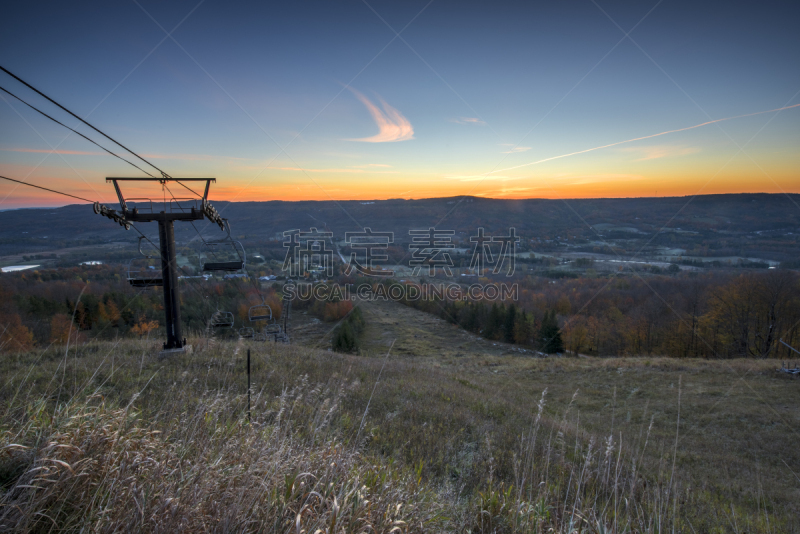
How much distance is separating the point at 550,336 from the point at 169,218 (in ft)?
127

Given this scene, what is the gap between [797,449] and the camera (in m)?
9.17

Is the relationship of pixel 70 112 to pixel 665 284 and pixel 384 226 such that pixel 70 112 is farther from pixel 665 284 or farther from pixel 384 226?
pixel 384 226

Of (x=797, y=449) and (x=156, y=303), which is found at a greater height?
(x=797, y=449)

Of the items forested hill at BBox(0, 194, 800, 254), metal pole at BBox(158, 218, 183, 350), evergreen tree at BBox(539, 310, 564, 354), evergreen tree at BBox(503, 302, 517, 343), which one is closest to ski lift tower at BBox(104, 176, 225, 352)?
metal pole at BBox(158, 218, 183, 350)

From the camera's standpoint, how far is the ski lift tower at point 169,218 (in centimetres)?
816

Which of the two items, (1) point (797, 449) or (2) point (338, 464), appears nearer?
(2) point (338, 464)

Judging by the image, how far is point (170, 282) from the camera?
8445 mm

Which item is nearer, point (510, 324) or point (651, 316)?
point (651, 316)

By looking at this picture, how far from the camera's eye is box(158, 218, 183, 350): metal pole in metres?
8.34

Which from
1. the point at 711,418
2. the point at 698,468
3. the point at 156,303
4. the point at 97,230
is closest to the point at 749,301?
the point at 711,418

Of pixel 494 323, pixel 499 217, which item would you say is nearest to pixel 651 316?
pixel 494 323

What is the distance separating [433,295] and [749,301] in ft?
115

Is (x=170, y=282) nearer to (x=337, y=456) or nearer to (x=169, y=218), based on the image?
(x=169, y=218)

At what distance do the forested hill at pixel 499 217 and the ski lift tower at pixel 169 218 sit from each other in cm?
5250
